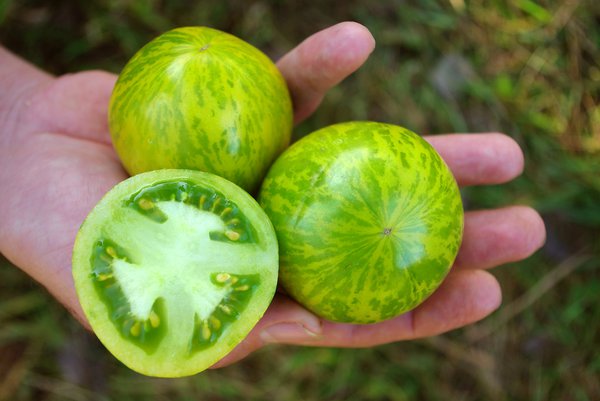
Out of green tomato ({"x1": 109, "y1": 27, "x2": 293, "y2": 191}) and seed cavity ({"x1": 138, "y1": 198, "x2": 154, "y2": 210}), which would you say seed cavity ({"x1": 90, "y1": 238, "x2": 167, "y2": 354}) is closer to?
seed cavity ({"x1": 138, "y1": 198, "x2": 154, "y2": 210})

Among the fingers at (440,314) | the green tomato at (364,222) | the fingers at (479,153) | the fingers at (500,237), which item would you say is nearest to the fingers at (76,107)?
the green tomato at (364,222)

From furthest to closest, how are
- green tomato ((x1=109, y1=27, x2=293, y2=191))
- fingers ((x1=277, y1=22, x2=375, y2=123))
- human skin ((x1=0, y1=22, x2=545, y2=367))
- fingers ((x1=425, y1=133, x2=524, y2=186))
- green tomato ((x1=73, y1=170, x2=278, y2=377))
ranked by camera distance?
fingers ((x1=425, y1=133, x2=524, y2=186)), fingers ((x1=277, y1=22, x2=375, y2=123)), human skin ((x1=0, y1=22, x2=545, y2=367)), green tomato ((x1=109, y1=27, x2=293, y2=191)), green tomato ((x1=73, y1=170, x2=278, y2=377))

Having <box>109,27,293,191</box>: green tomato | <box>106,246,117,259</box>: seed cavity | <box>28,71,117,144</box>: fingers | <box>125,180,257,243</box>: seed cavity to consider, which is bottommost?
<box>28,71,117,144</box>: fingers

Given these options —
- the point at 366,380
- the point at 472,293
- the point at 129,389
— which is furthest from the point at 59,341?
the point at 472,293

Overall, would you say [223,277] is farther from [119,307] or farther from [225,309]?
[119,307]

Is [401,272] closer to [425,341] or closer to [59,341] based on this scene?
[425,341]

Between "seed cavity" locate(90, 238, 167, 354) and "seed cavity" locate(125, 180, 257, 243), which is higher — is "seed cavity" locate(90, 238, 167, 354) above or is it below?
below

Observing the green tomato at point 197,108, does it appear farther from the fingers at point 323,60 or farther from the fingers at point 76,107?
the fingers at point 76,107

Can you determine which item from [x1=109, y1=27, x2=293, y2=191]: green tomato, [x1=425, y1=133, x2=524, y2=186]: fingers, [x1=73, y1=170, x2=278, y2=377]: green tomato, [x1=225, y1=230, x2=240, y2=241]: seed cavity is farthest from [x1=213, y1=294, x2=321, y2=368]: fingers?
[x1=425, y1=133, x2=524, y2=186]: fingers
